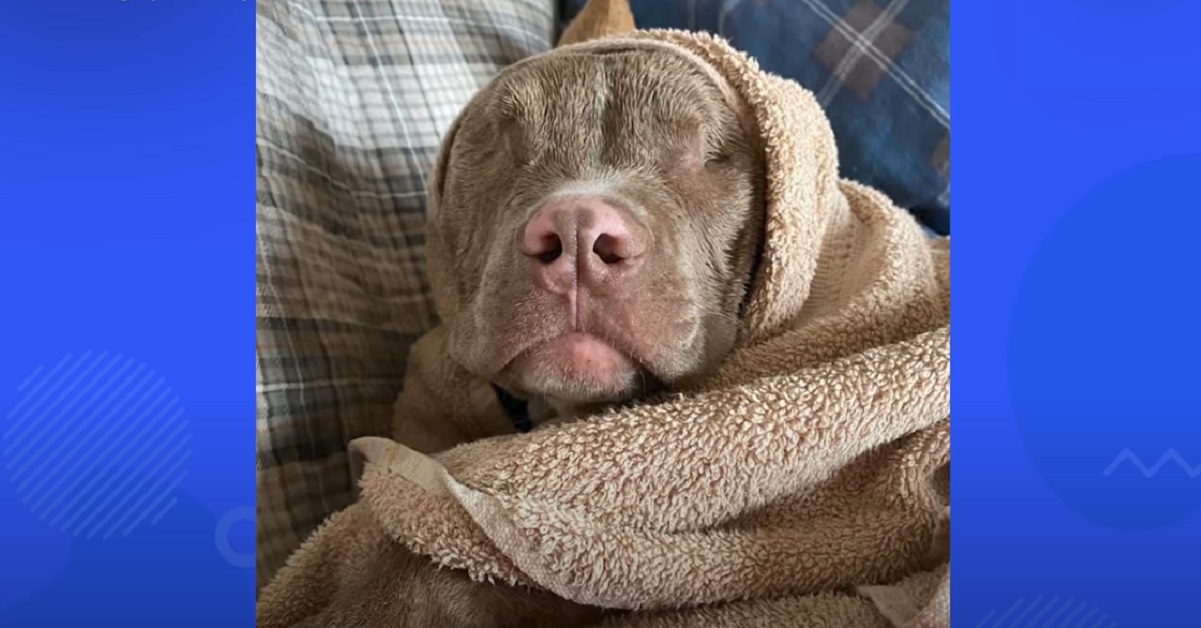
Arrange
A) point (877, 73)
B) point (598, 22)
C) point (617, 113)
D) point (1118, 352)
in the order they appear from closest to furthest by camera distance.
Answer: point (1118, 352) < point (617, 113) < point (598, 22) < point (877, 73)

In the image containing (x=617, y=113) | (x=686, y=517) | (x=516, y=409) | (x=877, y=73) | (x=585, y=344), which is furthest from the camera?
(x=877, y=73)

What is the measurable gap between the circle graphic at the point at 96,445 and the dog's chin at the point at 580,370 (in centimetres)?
44

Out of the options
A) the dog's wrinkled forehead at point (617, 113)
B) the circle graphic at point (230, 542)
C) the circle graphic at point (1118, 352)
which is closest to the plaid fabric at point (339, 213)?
the dog's wrinkled forehead at point (617, 113)

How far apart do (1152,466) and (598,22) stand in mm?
1027

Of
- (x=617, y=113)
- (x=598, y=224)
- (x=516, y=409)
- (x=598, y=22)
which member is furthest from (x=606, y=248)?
(x=598, y=22)

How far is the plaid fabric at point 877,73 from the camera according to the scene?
1495 millimetres

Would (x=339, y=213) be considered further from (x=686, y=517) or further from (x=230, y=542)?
(x=230, y=542)

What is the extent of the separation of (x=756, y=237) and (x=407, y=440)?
0.48 m

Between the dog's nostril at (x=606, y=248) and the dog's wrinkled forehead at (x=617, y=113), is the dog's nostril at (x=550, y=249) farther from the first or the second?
A: the dog's wrinkled forehead at (x=617, y=113)

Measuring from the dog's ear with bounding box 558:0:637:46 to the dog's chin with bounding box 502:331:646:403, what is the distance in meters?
0.59

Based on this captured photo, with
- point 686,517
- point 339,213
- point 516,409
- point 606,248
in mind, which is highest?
point 606,248

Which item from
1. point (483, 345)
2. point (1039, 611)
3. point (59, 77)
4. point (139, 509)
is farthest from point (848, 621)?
point (59, 77)

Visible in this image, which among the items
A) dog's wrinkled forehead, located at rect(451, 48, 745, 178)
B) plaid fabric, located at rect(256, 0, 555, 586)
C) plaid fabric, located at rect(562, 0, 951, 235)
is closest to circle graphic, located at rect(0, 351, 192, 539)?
Result: plaid fabric, located at rect(256, 0, 555, 586)

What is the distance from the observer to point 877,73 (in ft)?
5.00
